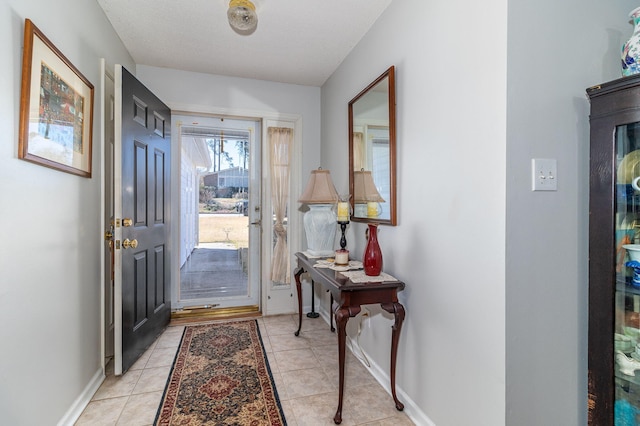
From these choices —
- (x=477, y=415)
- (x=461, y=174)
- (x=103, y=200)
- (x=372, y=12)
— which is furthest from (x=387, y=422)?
(x=372, y=12)

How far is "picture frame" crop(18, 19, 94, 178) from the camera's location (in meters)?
1.27

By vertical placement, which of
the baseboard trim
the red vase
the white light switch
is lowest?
the baseboard trim

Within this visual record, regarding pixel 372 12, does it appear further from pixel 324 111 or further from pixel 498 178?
pixel 498 178

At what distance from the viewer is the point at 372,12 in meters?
2.06

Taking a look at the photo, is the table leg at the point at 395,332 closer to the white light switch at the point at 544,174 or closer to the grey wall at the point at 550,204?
the grey wall at the point at 550,204

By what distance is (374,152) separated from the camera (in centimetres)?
215

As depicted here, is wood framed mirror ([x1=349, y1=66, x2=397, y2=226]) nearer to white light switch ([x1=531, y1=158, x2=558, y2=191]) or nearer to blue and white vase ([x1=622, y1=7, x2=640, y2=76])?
white light switch ([x1=531, y1=158, x2=558, y2=191])

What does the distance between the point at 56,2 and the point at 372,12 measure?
176cm

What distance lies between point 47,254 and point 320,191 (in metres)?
1.66

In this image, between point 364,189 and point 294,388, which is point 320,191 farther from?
point 294,388

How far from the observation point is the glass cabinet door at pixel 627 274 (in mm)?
1125

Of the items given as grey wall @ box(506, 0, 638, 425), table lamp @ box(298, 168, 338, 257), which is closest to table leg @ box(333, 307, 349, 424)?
grey wall @ box(506, 0, 638, 425)

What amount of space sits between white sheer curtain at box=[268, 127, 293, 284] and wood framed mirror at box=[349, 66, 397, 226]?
97cm

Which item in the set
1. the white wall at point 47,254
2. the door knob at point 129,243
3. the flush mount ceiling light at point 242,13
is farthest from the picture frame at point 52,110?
the flush mount ceiling light at point 242,13
